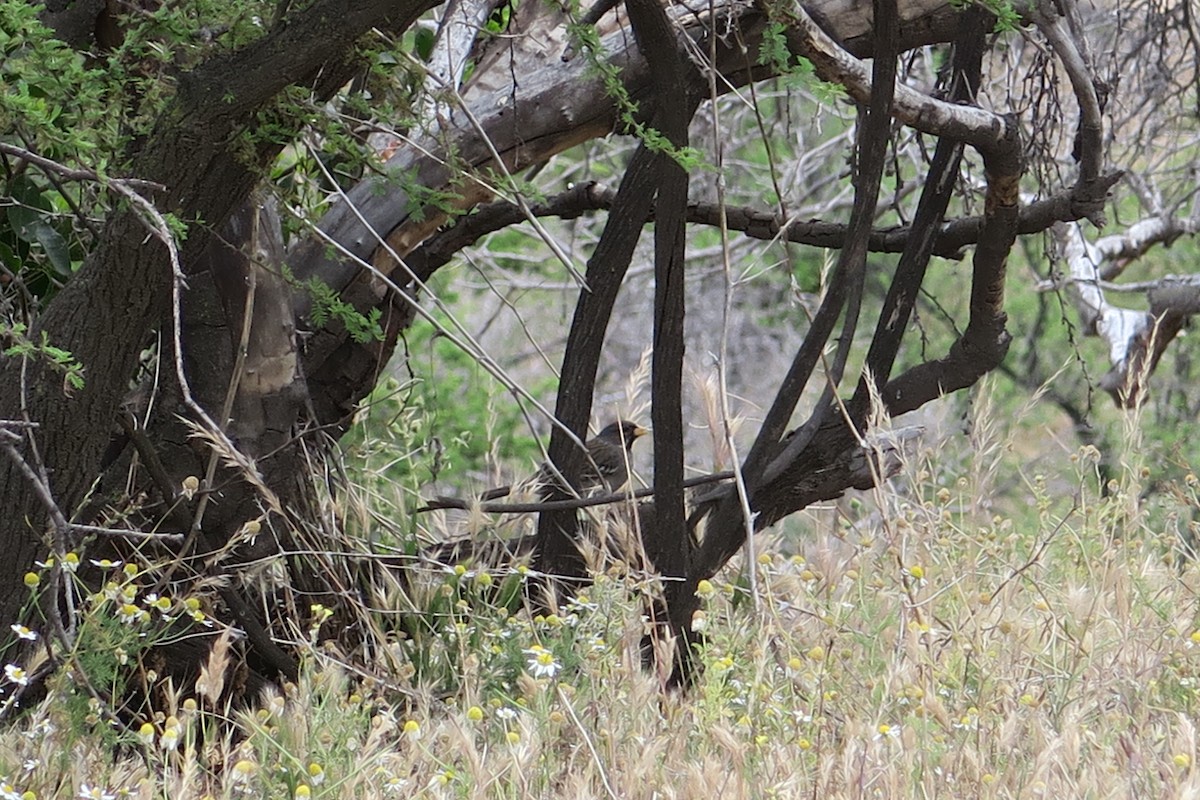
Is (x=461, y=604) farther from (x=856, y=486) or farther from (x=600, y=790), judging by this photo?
(x=856, y=486)

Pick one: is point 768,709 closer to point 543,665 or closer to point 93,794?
point 543,665

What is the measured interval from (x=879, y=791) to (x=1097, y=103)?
6.18 feet

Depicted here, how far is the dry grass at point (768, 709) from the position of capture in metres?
2.28

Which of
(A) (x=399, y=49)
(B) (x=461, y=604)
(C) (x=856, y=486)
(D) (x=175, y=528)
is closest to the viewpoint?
(A) (x=399, y=49)

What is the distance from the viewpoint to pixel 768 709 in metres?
2.50

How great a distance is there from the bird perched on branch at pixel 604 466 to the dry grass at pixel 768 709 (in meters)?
0.40

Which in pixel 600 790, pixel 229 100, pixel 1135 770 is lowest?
pixel 600 790

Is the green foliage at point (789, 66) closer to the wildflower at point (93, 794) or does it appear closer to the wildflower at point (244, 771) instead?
the wildflower at point (244, 771)

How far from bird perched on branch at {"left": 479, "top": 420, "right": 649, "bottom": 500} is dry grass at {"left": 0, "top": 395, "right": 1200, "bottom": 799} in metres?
0.40

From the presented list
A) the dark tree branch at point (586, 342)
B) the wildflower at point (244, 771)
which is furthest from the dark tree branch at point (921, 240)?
the wildflower at point (244, 771)

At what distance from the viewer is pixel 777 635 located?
2.99 metres

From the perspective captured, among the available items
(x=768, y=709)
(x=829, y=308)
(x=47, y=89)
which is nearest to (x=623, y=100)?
(x=829, y=308)

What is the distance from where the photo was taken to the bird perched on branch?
150 inches

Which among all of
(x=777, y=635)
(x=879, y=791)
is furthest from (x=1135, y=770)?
(x=777, y=635)
